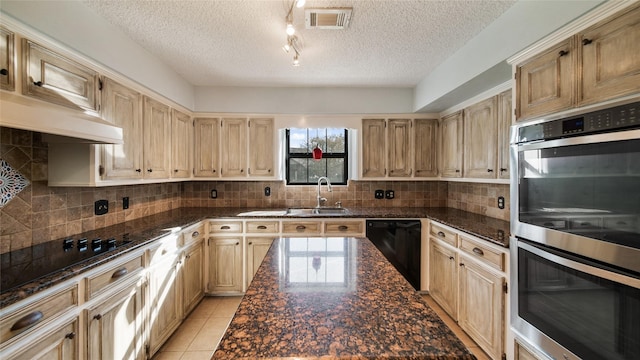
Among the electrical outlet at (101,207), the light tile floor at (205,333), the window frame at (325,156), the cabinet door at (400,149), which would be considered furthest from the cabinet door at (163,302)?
the cabinet door at (400,149)

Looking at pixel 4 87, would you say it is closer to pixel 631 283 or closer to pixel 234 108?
pixel 234 108

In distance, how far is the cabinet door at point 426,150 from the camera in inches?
134

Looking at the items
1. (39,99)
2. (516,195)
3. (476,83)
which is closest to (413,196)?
(476,83)

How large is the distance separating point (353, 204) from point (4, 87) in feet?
10.7

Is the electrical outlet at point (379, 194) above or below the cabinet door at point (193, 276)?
above

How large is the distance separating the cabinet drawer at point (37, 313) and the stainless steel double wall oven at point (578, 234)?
252cm

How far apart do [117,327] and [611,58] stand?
3035mm

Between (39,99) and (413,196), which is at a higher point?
(39,99)

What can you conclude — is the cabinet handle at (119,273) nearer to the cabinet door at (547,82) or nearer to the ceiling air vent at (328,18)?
the ceiling air vent at (328,18)

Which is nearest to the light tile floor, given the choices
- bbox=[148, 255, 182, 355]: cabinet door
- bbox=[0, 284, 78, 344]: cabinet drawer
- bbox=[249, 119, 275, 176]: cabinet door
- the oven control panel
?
bbox=[148, 255, 182, 355]: cabinet door

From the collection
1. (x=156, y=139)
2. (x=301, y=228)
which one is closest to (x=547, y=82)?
(x=301, y=228)

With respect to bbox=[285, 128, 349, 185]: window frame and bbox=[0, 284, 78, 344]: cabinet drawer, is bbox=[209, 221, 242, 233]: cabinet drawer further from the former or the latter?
bbox=[0, 284, 78, 344]: cabinet drawer

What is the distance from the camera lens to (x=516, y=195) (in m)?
1.65

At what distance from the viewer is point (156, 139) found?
2.55m
